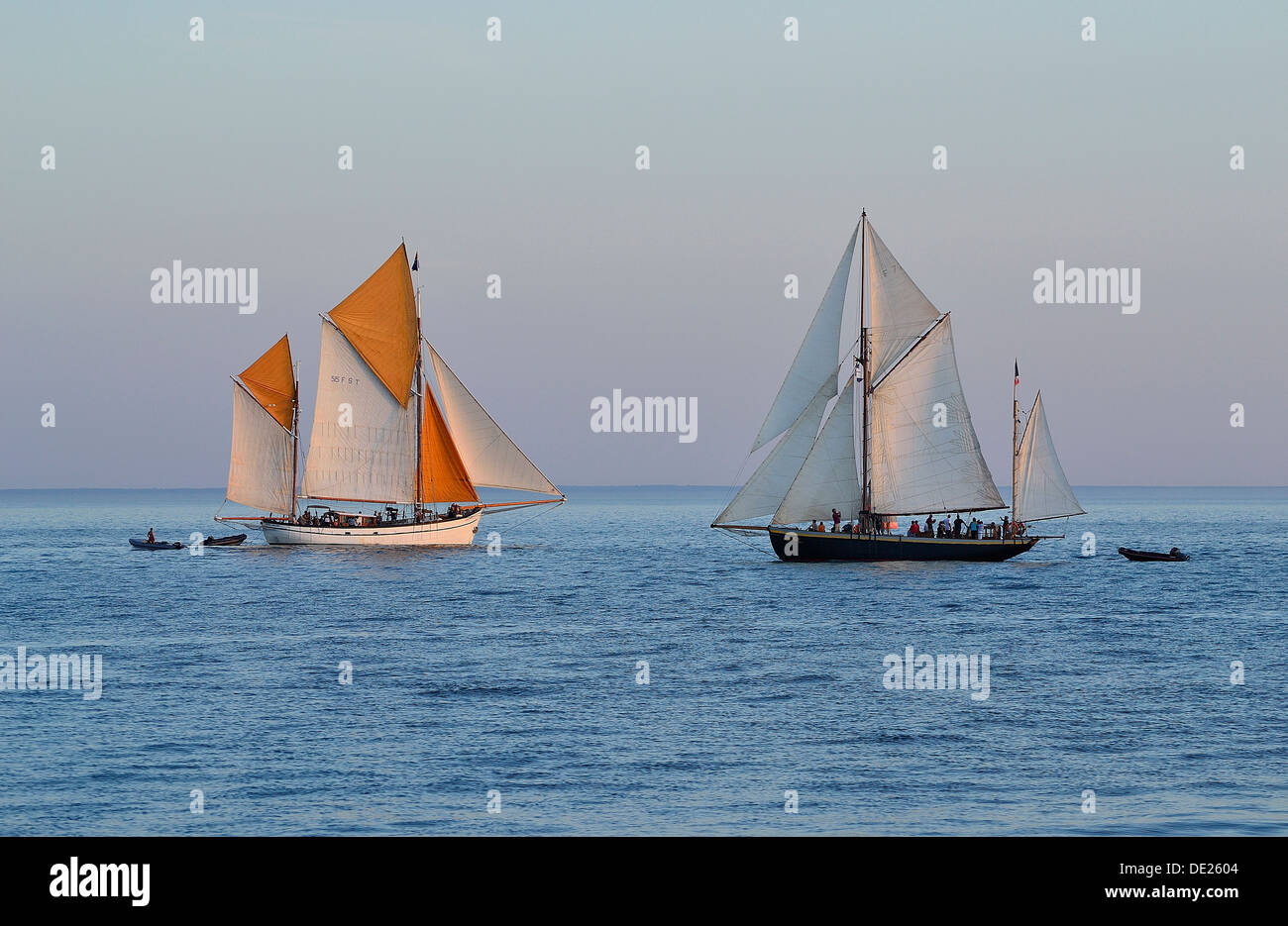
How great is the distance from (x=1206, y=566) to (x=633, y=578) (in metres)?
39.5

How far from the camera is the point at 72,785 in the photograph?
90.8 feet

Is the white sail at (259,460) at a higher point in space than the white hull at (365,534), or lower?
higher

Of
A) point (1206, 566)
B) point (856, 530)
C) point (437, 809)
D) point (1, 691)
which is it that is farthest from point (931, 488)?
point (437, 809)

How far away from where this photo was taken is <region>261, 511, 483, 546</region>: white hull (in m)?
97.8

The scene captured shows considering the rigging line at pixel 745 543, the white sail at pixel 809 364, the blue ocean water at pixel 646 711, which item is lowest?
the blue ocean water at pixel 646 711

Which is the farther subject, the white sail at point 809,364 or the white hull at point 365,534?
the white hull at point 365,534

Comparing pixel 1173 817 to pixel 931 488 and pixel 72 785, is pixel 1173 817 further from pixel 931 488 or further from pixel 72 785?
pixel 931 488

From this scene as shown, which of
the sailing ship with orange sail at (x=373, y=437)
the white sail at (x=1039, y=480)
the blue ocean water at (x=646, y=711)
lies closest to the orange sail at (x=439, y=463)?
the sailing ship with orange sail at (x=373, y=437)

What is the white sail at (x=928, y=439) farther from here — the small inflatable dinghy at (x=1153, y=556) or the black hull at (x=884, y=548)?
the small inflatable dinghy at (x=1153, y=556)

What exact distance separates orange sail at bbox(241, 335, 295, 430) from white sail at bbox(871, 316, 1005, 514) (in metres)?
42.0

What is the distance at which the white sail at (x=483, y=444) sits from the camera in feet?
303

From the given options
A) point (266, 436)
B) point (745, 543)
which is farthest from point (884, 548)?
point (745, 543)

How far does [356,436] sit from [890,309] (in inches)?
1438

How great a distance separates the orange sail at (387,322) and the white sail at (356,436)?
2.19 ft
